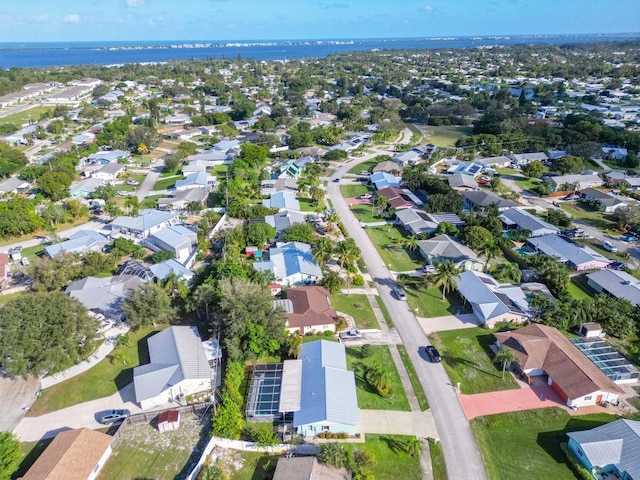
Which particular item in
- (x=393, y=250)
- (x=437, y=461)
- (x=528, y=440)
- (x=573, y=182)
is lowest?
(x=393, y=250)

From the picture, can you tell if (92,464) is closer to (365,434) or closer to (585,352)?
(365,434)

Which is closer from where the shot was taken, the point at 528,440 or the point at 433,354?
the point at 528,440

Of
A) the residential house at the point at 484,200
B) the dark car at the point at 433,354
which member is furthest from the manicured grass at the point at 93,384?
the residential house at the point at 484,200

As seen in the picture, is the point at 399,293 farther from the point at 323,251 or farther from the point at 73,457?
the point at 73,457

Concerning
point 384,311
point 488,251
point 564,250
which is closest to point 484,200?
point 564,250

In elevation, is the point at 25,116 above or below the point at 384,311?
above

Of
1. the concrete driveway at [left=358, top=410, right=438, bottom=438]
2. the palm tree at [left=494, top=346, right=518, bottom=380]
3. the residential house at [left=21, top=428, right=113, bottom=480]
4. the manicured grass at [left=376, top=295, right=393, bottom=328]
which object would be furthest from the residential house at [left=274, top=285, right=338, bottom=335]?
the residential house at [left=21, top=428, right=113, bottom=480]

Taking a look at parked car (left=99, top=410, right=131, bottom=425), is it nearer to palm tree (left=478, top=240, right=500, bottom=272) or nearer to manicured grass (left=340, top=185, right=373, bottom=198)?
palm tree (left=478, top=240, right=500, bottom=272)
